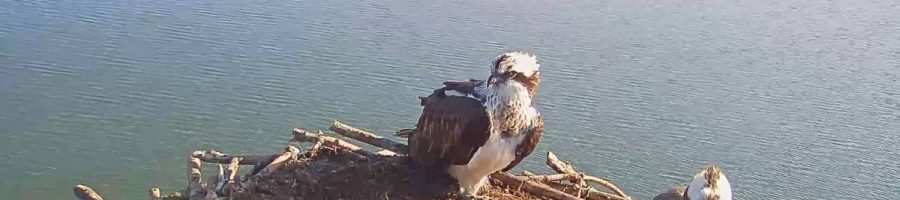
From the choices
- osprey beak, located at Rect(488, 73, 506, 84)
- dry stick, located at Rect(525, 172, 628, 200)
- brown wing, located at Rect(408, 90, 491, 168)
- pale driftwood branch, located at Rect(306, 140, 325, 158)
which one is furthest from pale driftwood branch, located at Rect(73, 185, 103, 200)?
osprey beak, located at Rect(488, 73, 506, 84)

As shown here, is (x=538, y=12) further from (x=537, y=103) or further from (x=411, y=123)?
(x=411, y=123)

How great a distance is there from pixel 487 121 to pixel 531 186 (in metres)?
0.87

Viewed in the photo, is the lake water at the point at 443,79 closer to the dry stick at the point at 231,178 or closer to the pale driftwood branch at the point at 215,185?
the dry stick at the point at 231,178

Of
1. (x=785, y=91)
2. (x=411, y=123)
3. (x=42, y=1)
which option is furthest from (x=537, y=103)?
(x=42, y=1)

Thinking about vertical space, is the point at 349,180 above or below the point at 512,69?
below

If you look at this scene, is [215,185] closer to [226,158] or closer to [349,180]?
[226,158]

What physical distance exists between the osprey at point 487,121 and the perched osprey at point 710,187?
86 cm

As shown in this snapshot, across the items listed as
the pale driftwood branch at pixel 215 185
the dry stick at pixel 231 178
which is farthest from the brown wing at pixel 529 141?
the pale driftwood branch at pixel 215 185

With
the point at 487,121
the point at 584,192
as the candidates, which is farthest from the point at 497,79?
the point at 584,192

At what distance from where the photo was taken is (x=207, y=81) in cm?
962

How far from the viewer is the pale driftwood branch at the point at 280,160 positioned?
588 cm

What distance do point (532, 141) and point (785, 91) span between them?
5.12 metres

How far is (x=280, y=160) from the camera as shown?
19.6ft

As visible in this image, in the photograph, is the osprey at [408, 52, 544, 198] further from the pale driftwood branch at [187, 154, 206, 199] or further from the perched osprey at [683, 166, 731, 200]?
the pale driftwood branch at [187, 154, 206, 199]
